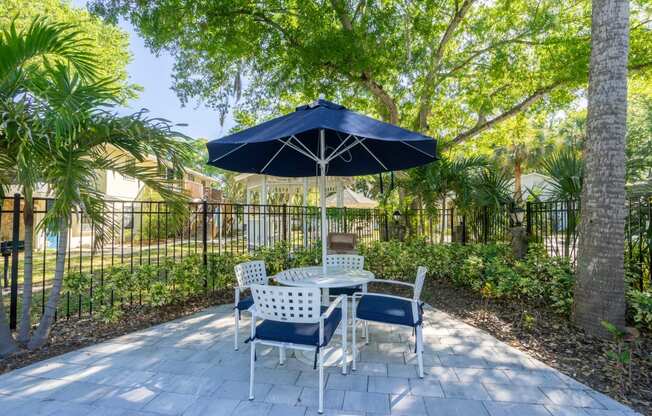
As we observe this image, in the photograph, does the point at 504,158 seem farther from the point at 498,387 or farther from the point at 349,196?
the point at 498,387

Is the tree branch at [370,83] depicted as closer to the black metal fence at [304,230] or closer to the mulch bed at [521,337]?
the black metal fence at [304,230]

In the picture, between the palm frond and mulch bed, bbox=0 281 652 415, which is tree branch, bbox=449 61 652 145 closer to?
mulch bed, bbox=0 281 652 415

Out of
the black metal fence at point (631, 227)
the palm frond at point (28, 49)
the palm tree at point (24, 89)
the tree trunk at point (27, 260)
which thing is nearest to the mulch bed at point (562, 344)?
the black metal fence at point (631, 227)

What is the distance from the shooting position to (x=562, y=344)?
3.65 m

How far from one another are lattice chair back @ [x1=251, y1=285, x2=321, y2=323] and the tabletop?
0.58 m

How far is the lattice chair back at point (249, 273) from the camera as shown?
3.77 metres

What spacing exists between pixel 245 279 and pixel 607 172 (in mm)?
4319

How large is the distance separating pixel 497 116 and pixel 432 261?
5.72 meters

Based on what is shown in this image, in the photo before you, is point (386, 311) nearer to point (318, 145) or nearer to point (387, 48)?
point (318, 145)

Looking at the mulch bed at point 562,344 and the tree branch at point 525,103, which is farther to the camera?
the tree branch at point 525,103

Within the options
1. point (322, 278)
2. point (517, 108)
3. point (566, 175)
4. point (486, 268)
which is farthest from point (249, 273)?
point (517, 108)

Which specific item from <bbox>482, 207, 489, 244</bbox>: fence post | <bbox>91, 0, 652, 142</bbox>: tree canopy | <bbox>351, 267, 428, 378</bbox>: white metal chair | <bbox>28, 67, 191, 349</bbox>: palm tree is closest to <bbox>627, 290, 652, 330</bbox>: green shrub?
<bbox>351, 267, 428, 378</bbox>: white metal chair

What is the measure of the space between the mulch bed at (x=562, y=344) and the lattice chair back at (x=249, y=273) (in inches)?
113

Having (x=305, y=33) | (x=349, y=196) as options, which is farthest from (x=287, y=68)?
(x=349, y=196)
